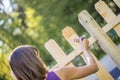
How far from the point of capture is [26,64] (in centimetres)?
251

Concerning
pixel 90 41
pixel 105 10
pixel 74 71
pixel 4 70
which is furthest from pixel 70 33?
pixel 4 70

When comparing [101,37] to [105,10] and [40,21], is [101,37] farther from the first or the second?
[40,21]

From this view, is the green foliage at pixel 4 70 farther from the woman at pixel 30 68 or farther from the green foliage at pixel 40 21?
the woman at pixel 30 68

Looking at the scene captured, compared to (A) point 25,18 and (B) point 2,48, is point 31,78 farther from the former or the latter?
(A) point 25,18

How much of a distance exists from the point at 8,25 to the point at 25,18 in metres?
1.25

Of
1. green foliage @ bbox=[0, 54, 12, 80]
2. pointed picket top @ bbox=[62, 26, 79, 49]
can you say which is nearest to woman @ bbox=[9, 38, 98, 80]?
pointed picket top @ bbox=[62, 26, 79, 49]

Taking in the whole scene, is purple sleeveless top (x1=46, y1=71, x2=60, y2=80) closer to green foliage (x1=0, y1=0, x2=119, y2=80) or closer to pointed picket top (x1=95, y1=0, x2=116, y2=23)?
pointed picket top (x1=95, y1=0, x2=116, y2=23)

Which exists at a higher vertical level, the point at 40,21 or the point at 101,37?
the point at 40,21

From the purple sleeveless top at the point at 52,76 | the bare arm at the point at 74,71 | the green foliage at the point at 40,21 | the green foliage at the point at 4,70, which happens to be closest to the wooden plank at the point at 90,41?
the bare arm at the point at 74,71

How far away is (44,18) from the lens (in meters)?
9.36

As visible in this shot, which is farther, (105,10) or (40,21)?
(40,21)

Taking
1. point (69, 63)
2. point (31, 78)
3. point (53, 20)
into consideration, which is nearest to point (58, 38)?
point (53, 20)

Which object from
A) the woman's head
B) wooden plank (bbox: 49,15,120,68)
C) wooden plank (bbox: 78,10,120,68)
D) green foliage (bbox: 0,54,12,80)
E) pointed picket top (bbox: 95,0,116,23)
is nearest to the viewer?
the woman's head

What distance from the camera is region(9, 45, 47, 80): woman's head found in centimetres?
251
